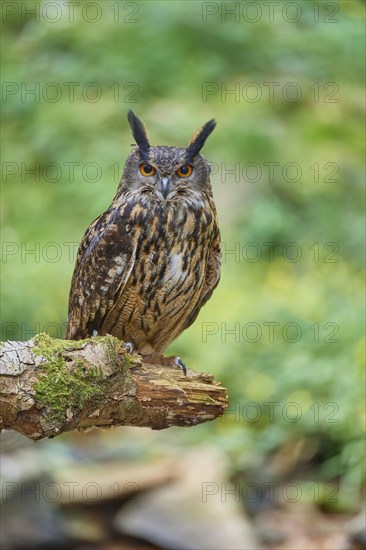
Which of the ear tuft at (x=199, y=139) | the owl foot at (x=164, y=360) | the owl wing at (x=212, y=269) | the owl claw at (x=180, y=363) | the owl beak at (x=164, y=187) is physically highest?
the ear tuft at (x=199, y=139)

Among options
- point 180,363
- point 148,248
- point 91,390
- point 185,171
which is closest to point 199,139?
point 185,171

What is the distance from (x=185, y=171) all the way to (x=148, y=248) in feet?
1.43

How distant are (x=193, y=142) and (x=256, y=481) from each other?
3482 millimetres

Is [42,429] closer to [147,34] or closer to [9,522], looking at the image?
[9,522]

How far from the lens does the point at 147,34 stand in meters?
8.54

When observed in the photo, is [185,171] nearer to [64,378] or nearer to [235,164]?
[64,378]

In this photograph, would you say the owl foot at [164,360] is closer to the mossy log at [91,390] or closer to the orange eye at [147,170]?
the mossy log at [91,390]

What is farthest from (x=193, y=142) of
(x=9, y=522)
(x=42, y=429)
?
(x=9, y=522)

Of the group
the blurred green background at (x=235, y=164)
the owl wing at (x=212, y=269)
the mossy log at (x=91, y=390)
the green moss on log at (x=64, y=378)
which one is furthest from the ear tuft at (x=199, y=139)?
the blurred green background at (x=235, y=164)

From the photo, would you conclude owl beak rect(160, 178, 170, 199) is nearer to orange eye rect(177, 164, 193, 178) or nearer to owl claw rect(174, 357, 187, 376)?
orange eye rect(177, 164, 193, 178)

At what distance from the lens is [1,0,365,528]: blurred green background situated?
24.5 ft

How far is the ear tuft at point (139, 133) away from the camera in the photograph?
4430 millimetres

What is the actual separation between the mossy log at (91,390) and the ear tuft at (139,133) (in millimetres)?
1125

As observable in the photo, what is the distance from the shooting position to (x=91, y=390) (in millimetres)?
3541
